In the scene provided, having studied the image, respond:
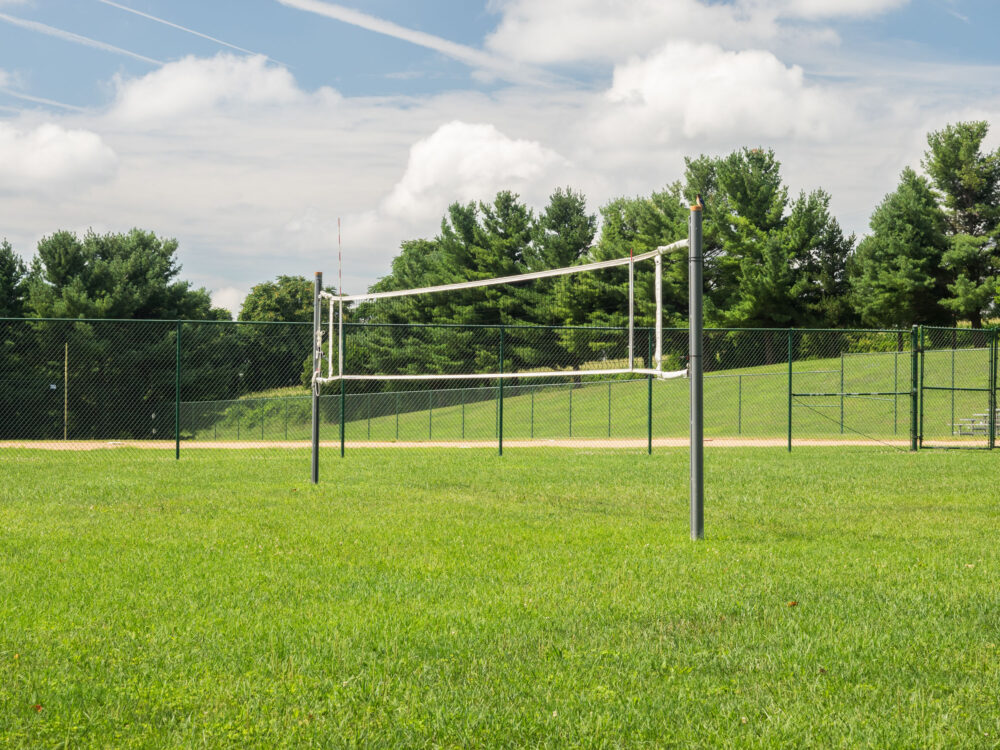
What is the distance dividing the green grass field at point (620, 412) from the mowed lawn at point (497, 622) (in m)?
20.1

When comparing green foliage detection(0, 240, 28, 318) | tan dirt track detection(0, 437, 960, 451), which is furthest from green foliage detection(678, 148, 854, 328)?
green foliage detection(0, 240, 28, 318)

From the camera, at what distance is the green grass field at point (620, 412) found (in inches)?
1228

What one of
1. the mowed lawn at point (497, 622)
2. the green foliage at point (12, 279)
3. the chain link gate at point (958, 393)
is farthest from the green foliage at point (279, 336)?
the mowed lawn at point (497, 622)

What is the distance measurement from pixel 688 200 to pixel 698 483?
4962cm

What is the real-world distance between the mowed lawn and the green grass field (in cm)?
2012

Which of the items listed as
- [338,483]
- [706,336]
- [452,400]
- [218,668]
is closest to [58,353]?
[452,400]

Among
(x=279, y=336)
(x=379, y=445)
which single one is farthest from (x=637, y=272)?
(x=379, y=445)

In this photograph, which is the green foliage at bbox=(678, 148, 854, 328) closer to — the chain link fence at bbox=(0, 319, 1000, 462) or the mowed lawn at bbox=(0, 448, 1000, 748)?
the chain link fence at bbox=(0, 319, 1000, 462)

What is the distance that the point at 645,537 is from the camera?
746 centimetres

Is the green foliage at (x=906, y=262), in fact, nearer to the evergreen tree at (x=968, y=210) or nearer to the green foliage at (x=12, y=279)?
the evergreen tree at (x=968, y=210)

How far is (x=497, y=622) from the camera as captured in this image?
4836 mm

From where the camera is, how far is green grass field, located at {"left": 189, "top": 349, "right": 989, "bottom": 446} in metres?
31.2

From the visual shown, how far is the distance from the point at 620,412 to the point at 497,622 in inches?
1264

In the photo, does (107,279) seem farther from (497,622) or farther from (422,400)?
(497,622)
